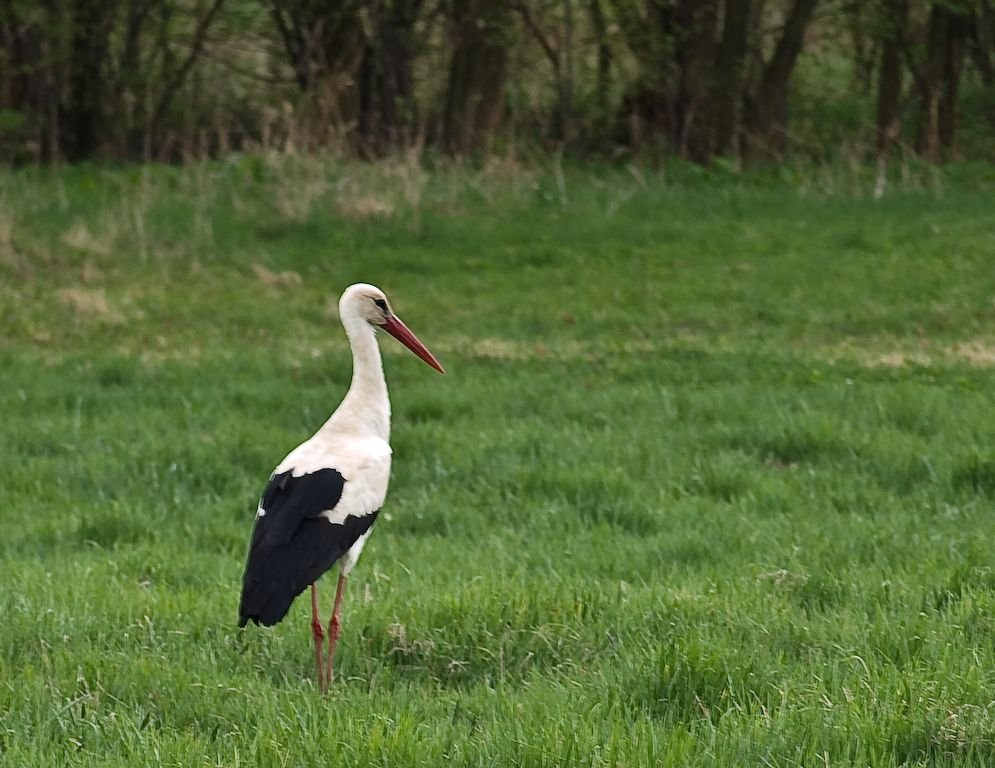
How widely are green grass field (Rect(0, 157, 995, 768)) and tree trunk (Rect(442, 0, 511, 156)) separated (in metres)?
3.26

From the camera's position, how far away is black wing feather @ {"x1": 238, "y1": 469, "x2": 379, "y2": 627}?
14.8ft

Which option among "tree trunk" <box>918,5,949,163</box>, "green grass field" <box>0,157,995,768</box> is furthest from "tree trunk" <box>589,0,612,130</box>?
"green grass field" <box>0,157,995,768</box>

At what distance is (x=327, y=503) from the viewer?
4.92 metres

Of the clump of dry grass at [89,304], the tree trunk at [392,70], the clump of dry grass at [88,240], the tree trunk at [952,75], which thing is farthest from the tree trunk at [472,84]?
the clump of dry grass at [89,304]

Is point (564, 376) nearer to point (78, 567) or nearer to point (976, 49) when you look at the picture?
point (78, 567)

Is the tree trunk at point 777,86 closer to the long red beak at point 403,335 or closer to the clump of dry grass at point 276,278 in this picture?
the clump of dry grass at point 276,278

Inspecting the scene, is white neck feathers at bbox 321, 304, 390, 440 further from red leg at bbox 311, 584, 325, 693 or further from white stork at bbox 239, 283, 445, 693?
red leg at bbox 311, 584, 325, 693

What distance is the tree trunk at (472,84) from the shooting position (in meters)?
20.5

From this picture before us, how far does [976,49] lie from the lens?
2602 cm

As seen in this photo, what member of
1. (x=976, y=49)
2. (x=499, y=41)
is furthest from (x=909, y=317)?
(x=976, y=49)

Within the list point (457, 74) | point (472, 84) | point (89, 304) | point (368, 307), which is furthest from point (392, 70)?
point (368, 307)

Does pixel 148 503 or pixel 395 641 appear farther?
pixel 148 503

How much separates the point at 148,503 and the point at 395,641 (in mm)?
2818

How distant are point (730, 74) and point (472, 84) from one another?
3.50 metres
